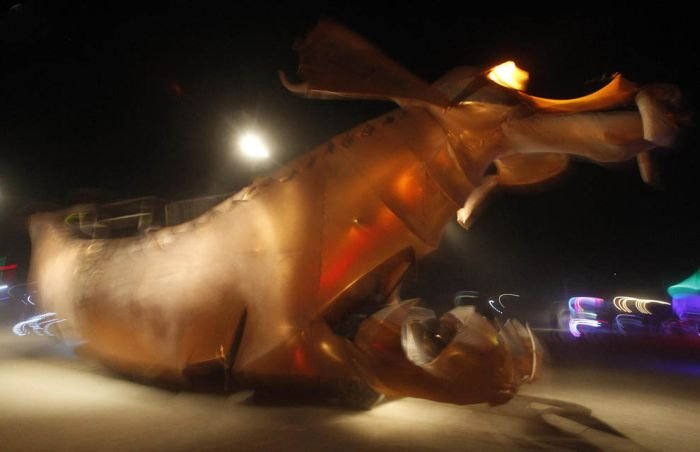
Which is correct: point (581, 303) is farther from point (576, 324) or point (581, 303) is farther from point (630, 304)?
point (630, 304)

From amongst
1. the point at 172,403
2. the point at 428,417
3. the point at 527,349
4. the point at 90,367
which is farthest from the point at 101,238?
the point at 527,349

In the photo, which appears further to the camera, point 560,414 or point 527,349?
point 560,414

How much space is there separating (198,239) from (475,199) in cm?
319

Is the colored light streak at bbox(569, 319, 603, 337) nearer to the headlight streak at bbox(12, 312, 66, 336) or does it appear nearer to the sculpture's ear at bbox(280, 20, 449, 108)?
the sculpture's ear at bbox(280, 20, 449, 108)

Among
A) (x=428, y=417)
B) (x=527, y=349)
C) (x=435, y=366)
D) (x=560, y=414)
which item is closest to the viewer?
(x=435, y=366)

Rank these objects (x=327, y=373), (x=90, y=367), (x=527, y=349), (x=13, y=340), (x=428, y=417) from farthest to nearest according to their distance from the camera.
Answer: (x=13, y=340) < (x=90, y=367) < (x=428, y=417) < (x=327, y=373) < (x=527, y=349)

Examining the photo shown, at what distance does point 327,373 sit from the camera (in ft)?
16.8

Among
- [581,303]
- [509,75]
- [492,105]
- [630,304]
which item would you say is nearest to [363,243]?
[492,105]

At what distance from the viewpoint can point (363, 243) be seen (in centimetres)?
543

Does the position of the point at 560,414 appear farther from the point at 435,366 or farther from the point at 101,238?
the point at 101,238

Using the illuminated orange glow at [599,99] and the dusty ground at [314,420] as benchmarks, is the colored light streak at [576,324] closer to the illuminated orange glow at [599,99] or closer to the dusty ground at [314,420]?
the dusty ground at [314,420]

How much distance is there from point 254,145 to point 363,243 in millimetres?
4126

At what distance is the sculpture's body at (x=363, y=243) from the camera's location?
4.61 metres

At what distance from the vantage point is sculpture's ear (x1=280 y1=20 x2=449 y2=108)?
16.0ft
